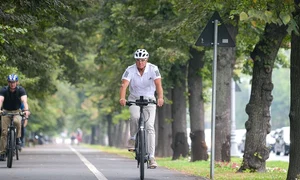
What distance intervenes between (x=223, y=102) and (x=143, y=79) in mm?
9514

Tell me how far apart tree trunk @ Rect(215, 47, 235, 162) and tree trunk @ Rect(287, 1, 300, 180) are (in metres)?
9.47

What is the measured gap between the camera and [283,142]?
50844mm

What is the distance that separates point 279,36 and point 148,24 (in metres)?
11.4

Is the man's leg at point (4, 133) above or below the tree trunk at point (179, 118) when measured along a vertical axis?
below

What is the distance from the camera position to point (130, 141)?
1484cm

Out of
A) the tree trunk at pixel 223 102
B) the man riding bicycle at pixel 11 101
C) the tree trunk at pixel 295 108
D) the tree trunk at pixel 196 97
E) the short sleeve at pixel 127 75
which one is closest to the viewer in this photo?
the tree trunk at pixel 295 108

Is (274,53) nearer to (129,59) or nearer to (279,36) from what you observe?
(279,36)

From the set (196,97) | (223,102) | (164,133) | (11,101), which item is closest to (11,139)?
(11,101)

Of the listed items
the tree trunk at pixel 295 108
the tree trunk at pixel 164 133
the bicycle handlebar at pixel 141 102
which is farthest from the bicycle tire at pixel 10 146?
the tree trunk at pixel 164 133

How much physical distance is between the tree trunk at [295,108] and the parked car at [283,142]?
116 ft

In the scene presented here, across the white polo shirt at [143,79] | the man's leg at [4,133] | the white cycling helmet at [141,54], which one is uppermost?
the white cycling helmet at [141,54]

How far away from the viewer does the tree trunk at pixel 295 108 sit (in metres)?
13.9

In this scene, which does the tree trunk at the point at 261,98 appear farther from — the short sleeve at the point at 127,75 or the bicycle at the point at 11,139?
the short sleeve at the point at 127,75

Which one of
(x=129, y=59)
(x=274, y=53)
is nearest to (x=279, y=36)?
(x=274, y=53)
